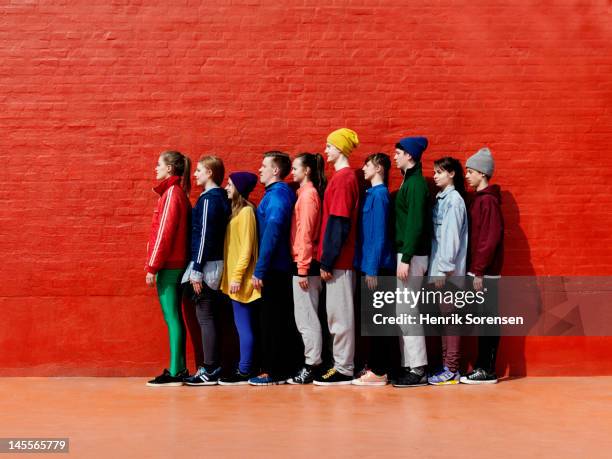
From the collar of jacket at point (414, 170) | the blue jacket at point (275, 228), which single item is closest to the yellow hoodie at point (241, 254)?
the blue jacket at point (275, 228)

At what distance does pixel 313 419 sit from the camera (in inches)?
253

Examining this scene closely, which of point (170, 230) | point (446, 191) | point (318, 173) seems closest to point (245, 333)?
point (170, 230)

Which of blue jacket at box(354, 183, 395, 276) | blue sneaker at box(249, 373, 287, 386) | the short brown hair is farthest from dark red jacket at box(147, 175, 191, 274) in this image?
blue jacket at box(354, 183, 395, 276)

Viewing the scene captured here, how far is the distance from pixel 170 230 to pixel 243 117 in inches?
51.4

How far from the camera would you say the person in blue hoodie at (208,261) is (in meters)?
7.79

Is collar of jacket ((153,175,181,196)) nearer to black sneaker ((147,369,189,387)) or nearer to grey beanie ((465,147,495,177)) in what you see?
black sneaker ((147,369,189,387))

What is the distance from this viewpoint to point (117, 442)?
19.0 feet

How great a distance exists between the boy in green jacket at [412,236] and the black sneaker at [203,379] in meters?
1.60

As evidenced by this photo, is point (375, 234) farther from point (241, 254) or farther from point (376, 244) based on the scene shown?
point (241, 254)

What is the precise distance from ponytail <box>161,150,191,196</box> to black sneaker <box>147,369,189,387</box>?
164 cm

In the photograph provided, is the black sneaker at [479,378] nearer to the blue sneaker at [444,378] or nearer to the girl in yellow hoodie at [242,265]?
the blue sneaker at [444,378]

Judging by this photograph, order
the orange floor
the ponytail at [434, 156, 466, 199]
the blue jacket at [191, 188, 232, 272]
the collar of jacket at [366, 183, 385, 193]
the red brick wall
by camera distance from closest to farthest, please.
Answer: the orange floor
the blue jacket at [191, 188, 232, 272]
the collar of jacket at [366, 183, 385, 193]
the ponytail at [434, 156, 466, 199]
the red brick wall

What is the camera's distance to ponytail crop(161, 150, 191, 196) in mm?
8031

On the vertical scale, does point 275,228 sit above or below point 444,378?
above
